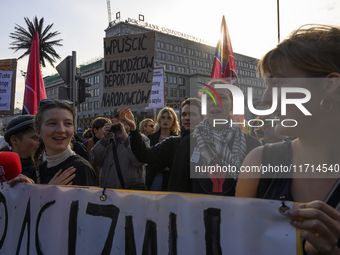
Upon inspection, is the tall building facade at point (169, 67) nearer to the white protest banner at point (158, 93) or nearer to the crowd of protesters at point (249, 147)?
the white protest banner at point (158, 93)

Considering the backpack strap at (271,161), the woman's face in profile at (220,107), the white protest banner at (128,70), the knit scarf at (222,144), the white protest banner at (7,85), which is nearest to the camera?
the backpack strap at (271,161)

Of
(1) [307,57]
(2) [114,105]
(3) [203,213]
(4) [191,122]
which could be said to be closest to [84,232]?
(3) [203,213]

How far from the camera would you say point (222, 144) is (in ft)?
7.86

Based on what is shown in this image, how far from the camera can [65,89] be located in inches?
A: 258

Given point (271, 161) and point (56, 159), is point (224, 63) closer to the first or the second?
point (56, 159)

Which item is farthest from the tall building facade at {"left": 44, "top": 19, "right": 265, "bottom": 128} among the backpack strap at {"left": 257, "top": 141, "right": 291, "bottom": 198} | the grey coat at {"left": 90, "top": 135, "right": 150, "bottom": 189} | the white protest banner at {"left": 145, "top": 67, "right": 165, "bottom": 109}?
the backpack strap at {"left": 257, "top": 141, "right": 291, "bottom": 198}

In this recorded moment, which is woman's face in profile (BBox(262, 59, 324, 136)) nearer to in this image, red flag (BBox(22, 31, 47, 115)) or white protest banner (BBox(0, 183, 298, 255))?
white protest banner (BBox(0, 183, 298, 255))

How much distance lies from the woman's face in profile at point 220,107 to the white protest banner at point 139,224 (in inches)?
54.1

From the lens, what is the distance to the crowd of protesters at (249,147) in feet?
3.54

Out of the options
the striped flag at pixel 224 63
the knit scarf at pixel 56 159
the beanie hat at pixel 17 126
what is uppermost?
the striped flag at pixel 224 63

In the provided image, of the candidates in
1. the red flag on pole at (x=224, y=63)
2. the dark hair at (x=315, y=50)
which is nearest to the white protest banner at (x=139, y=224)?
the dark hair at (x=315, y=50)

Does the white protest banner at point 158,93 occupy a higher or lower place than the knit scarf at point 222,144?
higher

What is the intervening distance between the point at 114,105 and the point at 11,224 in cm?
189

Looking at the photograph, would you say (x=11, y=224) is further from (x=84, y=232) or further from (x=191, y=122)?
(x=191, y=122)
